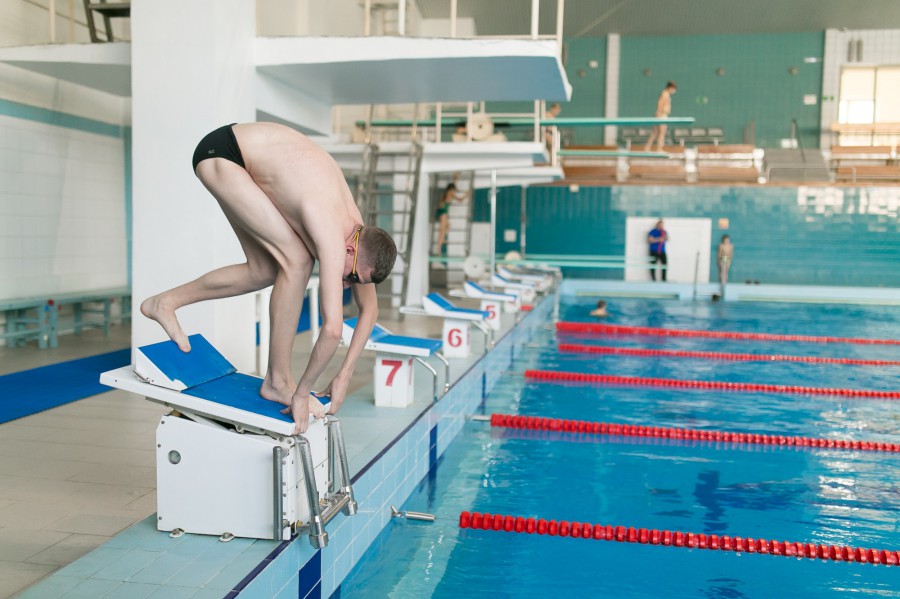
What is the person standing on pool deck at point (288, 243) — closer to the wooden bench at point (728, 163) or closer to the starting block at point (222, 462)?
the starting block at point (222, 462)

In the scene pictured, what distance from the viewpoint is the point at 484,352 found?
270 inches

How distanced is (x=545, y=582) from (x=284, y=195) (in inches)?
71.0

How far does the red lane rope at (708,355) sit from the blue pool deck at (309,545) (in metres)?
2.96

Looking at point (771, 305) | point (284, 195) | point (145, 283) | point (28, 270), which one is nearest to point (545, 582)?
point (284, 195)

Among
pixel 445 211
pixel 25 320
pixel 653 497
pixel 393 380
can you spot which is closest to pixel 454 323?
pixel 393 380

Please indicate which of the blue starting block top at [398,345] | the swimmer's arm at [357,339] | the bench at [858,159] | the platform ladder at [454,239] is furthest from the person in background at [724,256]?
the swimmer's arm at [357,339]

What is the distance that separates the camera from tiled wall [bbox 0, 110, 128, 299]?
6.48 metres

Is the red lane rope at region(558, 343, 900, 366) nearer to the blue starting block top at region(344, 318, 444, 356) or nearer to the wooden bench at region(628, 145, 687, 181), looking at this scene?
the blue starting block top at region(344, 318, 444, 356)

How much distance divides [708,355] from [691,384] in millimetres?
1820

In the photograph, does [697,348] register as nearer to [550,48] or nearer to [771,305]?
[550,48]

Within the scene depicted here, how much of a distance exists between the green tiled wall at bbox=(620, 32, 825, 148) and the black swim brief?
1945 cm

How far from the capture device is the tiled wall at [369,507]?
8.32 ft

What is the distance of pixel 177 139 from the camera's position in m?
4.98

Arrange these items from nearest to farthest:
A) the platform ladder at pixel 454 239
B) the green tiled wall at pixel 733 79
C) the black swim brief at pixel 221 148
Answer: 1. the black swim brief at pixel 221 148
2. the platform ladder at pixel 454 239
3. the green tiled wall at pixel 733 79
